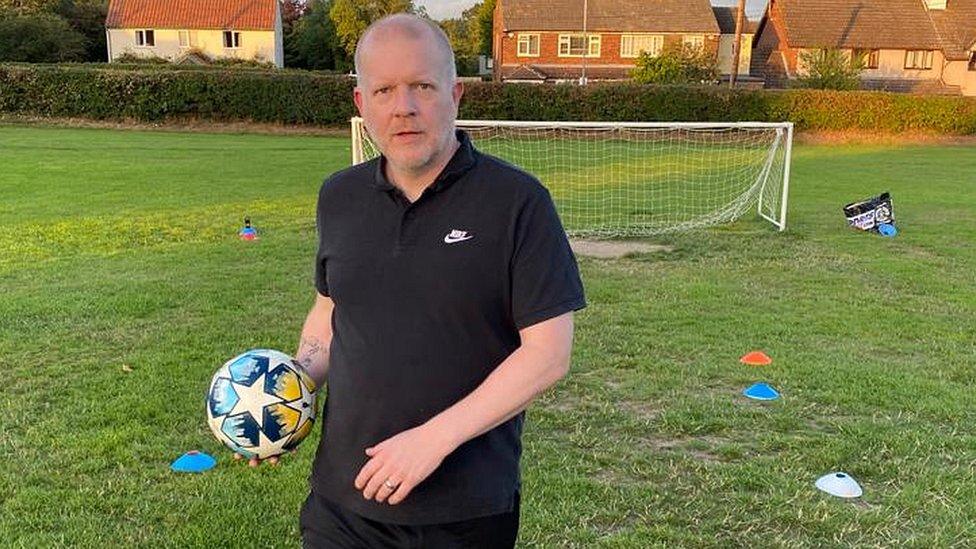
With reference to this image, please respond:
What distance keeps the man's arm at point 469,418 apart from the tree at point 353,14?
59.5 m

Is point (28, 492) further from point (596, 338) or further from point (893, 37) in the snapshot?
point (893, 37)

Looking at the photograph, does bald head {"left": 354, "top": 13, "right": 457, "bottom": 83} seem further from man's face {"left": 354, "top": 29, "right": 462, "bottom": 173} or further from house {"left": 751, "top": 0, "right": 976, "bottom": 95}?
house {"left": 751, "top": 0, "right": 976, "bottom": 95}

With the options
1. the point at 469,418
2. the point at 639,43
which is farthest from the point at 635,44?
the point at 469,418

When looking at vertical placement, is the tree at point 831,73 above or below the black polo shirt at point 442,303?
above

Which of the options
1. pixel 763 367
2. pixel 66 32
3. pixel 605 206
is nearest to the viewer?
pixel 763 367

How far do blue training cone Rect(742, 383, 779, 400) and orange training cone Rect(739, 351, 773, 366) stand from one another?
0.54m

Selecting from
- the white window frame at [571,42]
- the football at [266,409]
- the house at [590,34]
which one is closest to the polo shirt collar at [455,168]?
the football at [266,409]

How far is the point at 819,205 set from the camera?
1534cm

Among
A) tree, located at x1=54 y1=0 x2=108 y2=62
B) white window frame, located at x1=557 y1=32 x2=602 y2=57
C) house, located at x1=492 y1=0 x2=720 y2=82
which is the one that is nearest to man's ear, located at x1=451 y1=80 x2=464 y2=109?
house, located at x1=492 y1=0 x2=720 y2=82

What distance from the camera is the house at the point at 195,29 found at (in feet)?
180

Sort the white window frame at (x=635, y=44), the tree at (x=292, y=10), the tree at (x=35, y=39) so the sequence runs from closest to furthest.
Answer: the tree at (x=35, y=39)
the white window frame at (x=635, y=44)
the tree at (x=292, y=10)

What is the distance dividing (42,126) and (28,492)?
96.8 feet

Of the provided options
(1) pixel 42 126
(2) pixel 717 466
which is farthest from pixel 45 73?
(2) pixel 717 466

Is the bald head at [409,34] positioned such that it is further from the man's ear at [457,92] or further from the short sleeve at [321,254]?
the short sleeve at [321,254]
